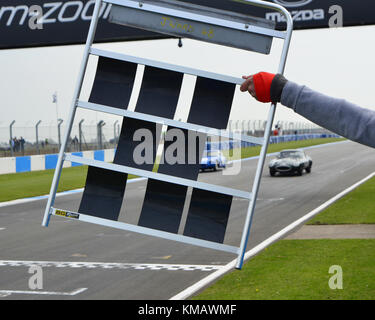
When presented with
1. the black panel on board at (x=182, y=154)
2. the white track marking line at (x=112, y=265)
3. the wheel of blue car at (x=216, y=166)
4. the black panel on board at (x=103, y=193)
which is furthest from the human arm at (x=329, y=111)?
the wheel of blue car at (x=216, y=166)

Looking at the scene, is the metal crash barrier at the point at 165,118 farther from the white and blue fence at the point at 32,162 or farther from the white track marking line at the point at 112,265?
the white and blue fence at the point at 32,162

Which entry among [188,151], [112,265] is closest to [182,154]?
[188,151]

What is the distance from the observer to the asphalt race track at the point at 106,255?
24.1 ft

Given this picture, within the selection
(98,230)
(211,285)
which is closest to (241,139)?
(211,285)

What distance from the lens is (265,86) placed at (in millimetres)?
2221

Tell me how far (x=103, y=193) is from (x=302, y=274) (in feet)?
18.0

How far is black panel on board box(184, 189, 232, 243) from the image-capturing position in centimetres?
259

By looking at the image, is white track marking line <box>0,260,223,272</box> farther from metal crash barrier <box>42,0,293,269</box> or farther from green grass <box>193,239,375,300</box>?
metal crash barrier <box>42,0,293,269</box>

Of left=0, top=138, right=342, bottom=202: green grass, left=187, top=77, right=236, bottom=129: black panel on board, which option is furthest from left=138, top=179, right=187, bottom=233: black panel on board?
left=0, top=138, right=342, bottom=202: green grass

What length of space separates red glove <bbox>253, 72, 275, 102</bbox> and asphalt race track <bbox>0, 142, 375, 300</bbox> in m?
5.01

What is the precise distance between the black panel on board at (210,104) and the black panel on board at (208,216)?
1.08ft

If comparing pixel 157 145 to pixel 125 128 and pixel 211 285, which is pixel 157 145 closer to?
pixel 125 128

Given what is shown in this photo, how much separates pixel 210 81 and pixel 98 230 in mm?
10178

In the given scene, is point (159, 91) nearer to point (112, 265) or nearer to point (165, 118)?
point (165, 118)
